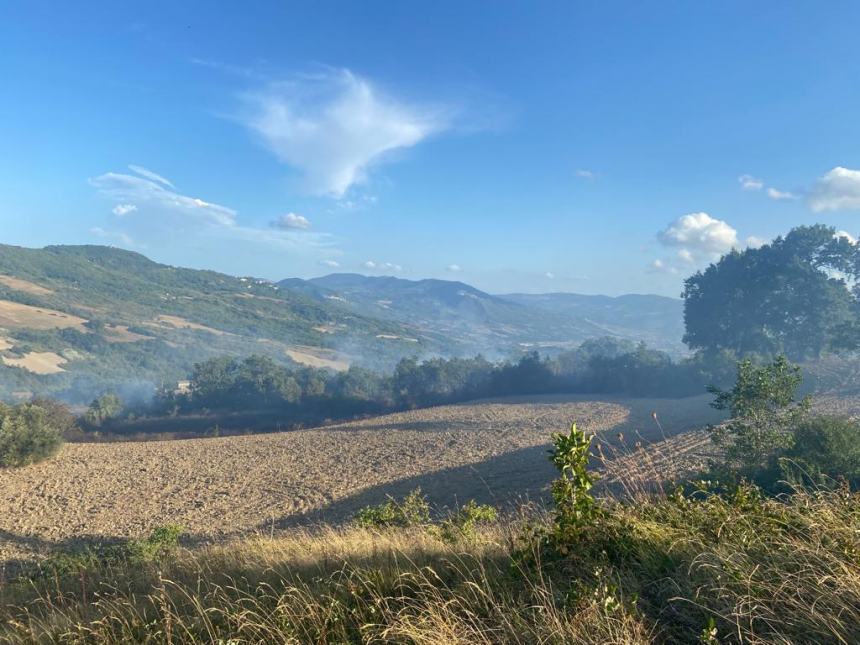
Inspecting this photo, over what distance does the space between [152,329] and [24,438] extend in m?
90.4

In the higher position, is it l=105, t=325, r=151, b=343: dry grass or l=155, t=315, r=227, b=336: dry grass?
l=155, t=315, r=227, b=336: dry grass

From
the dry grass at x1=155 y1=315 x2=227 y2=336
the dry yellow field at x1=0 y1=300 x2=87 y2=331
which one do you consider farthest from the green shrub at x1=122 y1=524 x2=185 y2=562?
the dry grass at x1=155 y1=315 x2=227 y2=336

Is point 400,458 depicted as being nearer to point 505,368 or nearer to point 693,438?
point 693,438

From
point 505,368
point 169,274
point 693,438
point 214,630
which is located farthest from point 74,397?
point 169,274

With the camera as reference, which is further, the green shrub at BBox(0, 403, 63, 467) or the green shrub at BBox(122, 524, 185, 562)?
the green shrub at BBox(0, 403, 63, 467)

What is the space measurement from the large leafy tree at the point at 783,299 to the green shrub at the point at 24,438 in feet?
183

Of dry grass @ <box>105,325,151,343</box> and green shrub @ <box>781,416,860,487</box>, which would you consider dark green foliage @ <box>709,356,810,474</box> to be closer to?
green shrub @ <box>781,416,860,487</box>

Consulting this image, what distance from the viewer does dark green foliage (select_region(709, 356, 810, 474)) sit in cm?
1255

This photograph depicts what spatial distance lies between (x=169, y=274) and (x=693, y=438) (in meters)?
187

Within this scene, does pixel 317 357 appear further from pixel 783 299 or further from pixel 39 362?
pixel 783 299

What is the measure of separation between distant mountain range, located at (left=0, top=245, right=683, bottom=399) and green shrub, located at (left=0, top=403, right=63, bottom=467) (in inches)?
1765

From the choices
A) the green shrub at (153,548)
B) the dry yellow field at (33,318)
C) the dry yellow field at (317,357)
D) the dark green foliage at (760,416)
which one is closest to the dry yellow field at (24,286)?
the dry yellow field at (33,318)

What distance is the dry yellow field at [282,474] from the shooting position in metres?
20.7

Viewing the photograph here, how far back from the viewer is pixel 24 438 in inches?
1118
